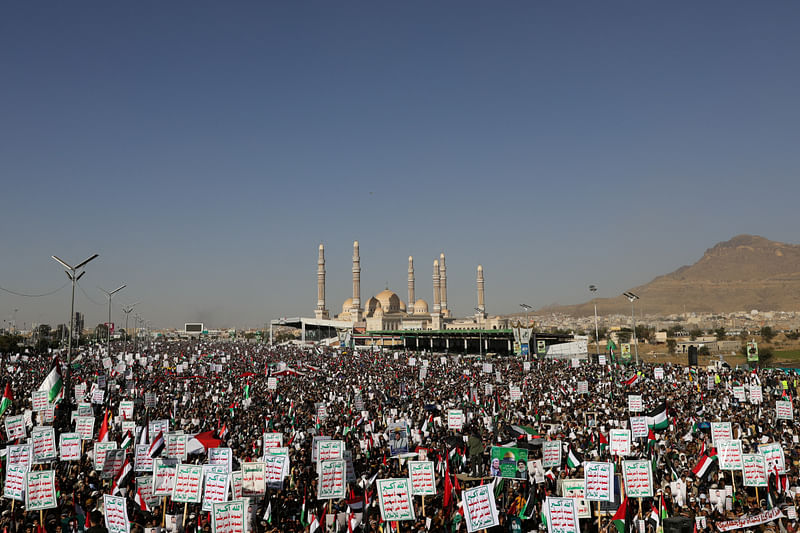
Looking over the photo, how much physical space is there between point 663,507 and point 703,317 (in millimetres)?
192306

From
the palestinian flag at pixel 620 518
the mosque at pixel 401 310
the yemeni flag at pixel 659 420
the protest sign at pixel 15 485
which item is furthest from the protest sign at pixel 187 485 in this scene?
the mosque at pixel 401 310

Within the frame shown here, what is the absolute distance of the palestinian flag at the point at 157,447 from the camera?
1326cm

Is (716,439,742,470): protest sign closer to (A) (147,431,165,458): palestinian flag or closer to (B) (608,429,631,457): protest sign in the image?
(B) (608,429,631,457): protest sign

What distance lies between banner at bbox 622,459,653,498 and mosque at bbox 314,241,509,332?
9616 centimetres

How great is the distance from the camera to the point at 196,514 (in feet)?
35.9

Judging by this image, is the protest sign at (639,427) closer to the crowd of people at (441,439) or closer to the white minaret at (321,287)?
the crowd of people at (441,439)

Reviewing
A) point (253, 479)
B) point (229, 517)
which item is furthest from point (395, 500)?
point (253, 479)

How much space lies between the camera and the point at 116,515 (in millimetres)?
8797

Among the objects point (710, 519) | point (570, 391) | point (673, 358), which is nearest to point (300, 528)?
point (710, 519)

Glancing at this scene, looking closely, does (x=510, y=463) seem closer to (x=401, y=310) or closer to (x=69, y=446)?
(x=69, y=446)

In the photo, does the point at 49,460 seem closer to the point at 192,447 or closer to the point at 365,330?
the point at 192,447

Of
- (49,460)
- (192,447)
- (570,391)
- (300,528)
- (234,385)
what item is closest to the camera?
(300,528)

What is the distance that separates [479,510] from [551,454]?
14.2 ft

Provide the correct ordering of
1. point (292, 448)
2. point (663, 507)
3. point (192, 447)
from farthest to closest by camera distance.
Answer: point (292, 448), point (192, 447), point (663, 507)
